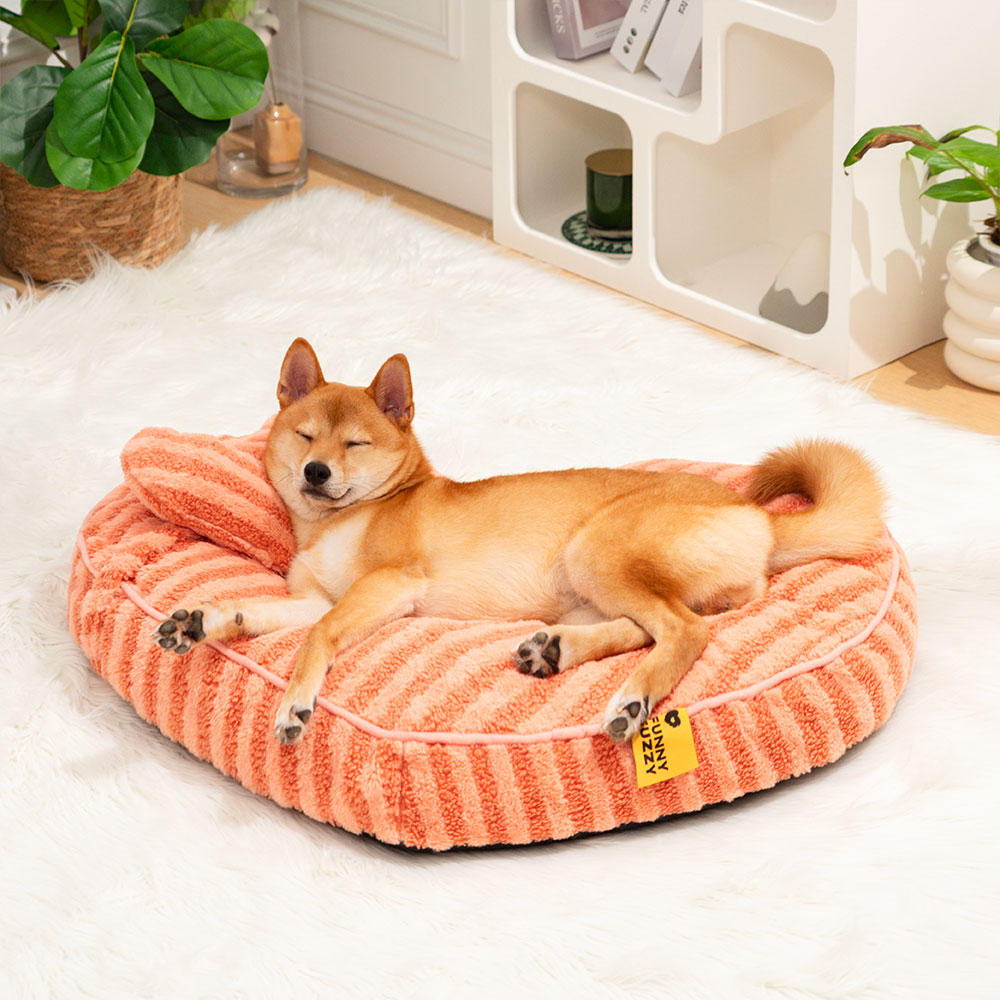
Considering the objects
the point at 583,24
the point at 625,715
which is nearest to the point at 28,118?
the point at 583,24

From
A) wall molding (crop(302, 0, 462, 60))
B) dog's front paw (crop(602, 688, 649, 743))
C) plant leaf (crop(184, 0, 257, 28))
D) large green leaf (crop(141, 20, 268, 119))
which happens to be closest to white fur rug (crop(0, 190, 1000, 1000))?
dog's front paw (crop(602, 688, 649, 743))

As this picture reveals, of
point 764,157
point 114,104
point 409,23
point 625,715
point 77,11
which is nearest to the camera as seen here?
point 625,715

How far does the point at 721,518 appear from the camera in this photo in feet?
5.82

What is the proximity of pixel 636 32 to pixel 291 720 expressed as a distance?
6.37 ft

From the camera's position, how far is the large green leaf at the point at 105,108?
9.21 ft

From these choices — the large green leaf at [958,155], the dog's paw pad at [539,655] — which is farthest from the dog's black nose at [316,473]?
the large green leaf at [958,155]

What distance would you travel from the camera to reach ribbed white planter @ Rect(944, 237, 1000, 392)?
2.63m

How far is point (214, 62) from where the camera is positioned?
9.55 ft

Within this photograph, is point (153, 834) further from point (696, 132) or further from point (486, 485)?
point (696, 132)

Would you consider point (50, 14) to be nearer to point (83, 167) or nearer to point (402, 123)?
point (83, 167)

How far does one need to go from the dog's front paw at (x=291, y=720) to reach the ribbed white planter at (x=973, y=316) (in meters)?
1.60

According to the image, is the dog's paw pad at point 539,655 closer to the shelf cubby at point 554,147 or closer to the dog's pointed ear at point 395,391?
the dog's pointed ear at point 395,391

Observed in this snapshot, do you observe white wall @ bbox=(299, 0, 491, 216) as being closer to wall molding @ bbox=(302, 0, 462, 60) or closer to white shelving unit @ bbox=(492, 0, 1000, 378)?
wall molding @ bbox=(302, 0, 462, 60)

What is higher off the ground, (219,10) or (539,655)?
(219,10)
